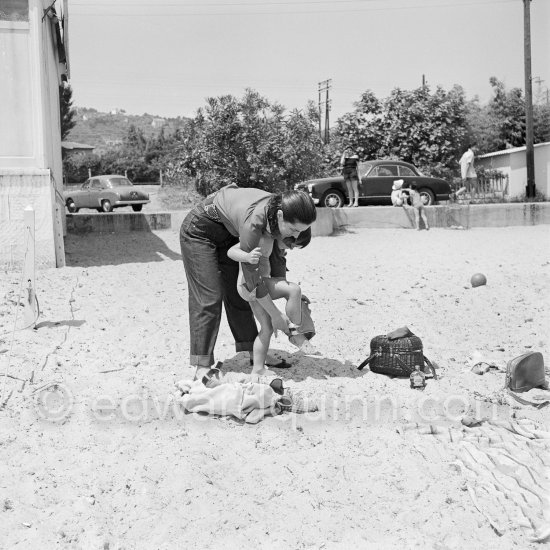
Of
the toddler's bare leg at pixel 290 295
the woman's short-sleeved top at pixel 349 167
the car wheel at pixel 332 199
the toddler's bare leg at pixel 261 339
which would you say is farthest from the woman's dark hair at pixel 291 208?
the car wheel at pixel 332 199

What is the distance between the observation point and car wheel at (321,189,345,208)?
1648cm

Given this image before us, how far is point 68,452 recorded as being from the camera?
13.5 feet

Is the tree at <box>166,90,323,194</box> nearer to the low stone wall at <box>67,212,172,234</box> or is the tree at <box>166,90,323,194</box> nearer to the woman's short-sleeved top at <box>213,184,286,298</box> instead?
the low stone wall at <box>67,212,172,234</box>

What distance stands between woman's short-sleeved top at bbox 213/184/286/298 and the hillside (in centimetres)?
9412

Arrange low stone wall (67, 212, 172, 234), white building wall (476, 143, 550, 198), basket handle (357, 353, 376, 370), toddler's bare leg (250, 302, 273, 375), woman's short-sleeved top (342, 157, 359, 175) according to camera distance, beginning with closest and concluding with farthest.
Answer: toddler's bare leg (250, 302, 273, 375) → basket handle (357, 353, 376, 370) → low stone wall (67, 212, 172, 234) → woman's short-sleeved top (342, 157, 359, 175) → white building wall (476, 143, 550, 198)

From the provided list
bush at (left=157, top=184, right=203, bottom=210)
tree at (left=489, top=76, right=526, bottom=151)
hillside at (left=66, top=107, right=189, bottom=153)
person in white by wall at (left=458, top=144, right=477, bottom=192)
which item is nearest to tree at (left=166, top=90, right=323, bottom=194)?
person in white by wall at (left=458, top=144, right=477, bottom=192)

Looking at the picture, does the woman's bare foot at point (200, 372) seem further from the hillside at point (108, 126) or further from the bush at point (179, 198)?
the hillside at point (108, 126)

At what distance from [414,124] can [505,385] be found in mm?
23492

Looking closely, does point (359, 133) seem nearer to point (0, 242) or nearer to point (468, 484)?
point (0, 242)

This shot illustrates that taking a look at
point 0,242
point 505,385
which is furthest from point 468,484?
point 0,242

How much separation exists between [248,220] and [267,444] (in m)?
1.31

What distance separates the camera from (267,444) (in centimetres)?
421

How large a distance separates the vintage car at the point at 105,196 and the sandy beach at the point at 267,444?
17.3 meters

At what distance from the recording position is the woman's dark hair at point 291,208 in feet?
14.5
